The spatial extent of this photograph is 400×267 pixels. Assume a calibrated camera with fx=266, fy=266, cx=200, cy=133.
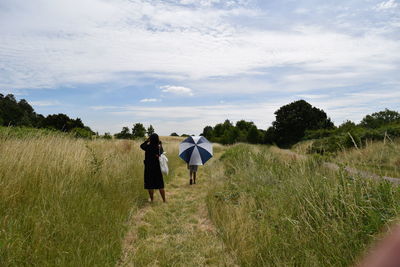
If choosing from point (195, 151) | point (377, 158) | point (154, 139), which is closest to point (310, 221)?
point (377, 158)

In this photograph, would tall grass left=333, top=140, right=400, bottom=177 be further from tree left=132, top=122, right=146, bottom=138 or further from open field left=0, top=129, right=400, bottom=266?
tree left=132, top=122, right=146, bottom=138

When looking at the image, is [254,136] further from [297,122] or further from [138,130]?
→ [138,130]

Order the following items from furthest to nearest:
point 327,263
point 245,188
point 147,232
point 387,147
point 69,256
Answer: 1. point 245,188
2. point 147,232
3. point 387,147
4. point 69,256
5. point 327,263

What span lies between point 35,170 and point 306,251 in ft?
15.1

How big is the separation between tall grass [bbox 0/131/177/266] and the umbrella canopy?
5281 mm

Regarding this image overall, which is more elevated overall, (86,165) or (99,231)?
(86,165)

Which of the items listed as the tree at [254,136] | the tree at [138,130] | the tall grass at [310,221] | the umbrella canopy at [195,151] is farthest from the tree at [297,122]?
the tall grass at [310,221]

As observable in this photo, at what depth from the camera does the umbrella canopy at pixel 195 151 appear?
38.3ft

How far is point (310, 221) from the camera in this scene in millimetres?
4090

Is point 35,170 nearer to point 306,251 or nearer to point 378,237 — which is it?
point 306,251

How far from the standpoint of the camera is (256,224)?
15.5 ft

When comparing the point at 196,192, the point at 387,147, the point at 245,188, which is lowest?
the point at 196,192

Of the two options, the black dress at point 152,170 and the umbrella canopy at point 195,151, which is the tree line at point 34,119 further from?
the black dress at point 152,170

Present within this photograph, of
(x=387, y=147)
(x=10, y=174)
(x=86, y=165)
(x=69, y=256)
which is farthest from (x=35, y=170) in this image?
(x=387, y=147)
